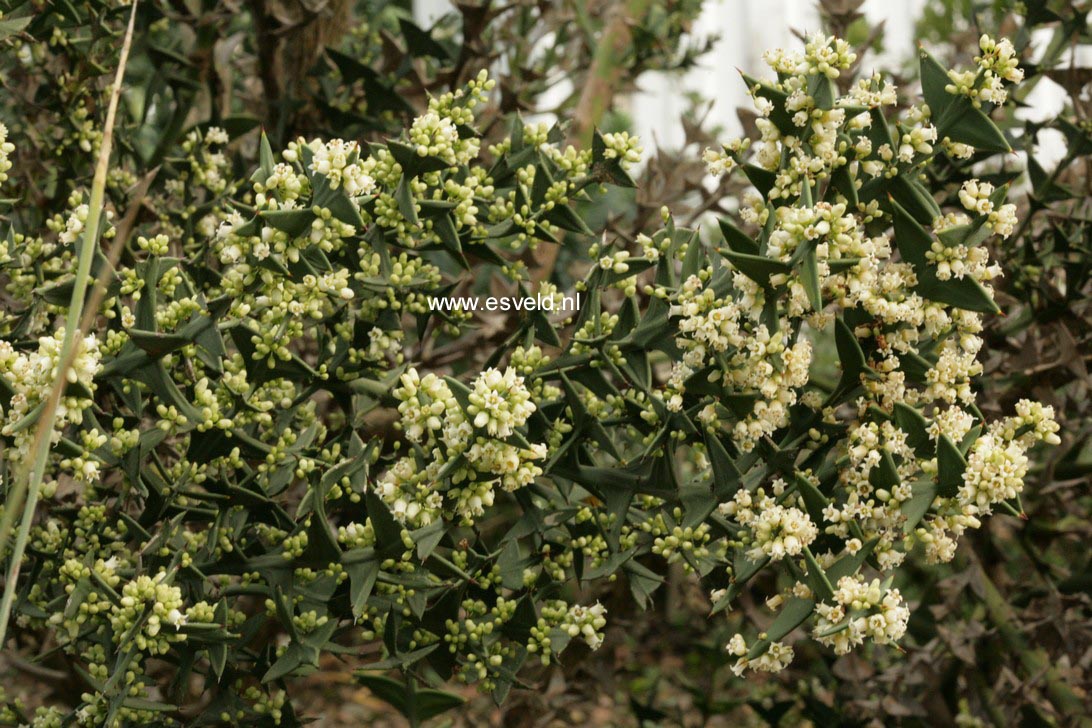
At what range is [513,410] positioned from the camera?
3.02ft

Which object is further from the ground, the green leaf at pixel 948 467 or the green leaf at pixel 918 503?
the green leaf at pixel 948 467

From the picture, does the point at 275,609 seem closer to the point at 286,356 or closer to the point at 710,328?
the point at 286,356

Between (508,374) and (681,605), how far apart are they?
121 centimetres

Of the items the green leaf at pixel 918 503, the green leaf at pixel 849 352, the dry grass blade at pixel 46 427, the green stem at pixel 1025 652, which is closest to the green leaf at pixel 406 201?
the dry grass blade at pixel 46 427

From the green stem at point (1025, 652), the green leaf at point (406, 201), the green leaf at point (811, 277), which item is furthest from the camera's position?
the green stem at point (1025, 652)

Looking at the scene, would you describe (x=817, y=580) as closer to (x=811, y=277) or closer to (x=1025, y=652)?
(x=811, y=277)

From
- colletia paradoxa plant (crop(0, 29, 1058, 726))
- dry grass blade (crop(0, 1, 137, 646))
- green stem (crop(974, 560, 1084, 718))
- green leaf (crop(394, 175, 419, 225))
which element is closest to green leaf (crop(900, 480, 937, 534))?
colletia paradoxa plant (crop(0, 29, 1058, 726))

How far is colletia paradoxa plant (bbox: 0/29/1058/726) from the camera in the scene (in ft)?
3.07

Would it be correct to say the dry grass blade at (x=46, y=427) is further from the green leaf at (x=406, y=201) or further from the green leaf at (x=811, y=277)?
the green leaf at (x=811, y=277)

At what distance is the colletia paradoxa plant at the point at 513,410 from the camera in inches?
36.8

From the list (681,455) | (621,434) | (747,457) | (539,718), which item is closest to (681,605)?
(539,718)

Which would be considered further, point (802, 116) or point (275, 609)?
point (275, 609)

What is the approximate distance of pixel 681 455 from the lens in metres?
2.58

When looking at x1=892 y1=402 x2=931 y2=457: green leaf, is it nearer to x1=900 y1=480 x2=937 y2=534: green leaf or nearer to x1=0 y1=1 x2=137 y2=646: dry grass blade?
x1=900 y1=480 x2=937 y2=534: green leaf
